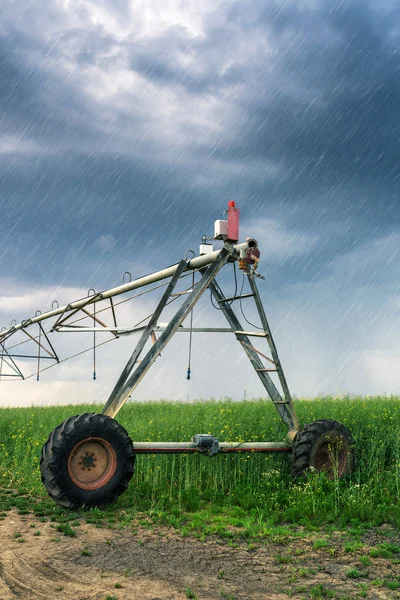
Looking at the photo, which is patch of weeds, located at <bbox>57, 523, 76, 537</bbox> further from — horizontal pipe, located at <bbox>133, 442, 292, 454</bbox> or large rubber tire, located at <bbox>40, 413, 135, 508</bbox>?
horizontal pipe, located at <bbox>133, 442, 292, 454</bbox>

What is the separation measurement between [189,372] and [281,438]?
395 centimetres

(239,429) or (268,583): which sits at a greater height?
(239,429)

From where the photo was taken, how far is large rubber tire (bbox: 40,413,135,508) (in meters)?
10.2

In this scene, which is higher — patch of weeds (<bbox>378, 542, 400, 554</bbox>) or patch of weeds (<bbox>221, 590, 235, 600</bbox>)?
patch of weeds (<bbox>378, 542, 400, 554</bbox>)

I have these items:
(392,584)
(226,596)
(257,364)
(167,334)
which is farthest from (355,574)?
(257,364)

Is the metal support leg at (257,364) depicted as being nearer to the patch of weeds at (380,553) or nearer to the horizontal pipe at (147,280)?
the horizontal pipe at (147,280)

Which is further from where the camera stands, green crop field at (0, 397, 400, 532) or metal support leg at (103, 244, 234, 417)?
metal support leg at (103, 244, 234, 417)

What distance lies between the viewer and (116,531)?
9.32 metres

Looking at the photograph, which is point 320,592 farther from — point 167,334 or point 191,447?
point 167,334

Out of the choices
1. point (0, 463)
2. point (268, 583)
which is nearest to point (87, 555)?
point (268, 583)

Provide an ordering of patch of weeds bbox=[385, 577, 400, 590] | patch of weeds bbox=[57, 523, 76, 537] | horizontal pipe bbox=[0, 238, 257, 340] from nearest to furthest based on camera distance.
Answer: patch of weeds bbox=[385, 577, 400, 590] < patch of weeds bbox=[57, 523, 76, 537] < horizontal pipe bbox=[0, 238, 257, 340]

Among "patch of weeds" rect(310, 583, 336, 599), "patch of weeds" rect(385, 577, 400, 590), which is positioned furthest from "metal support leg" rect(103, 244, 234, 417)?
"patch of weeds" rect(385, 577, 400, 590)

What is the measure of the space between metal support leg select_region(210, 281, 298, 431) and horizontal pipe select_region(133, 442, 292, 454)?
0.62m

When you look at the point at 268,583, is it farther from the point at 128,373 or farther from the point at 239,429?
the point at 239,429
